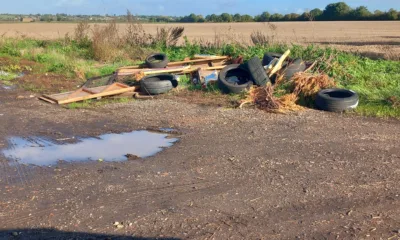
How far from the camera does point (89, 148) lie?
834cm

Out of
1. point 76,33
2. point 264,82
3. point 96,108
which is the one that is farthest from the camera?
point 76,33

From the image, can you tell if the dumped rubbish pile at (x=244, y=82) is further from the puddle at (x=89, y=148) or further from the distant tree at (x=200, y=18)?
the distant tree at (x=200, y=18)

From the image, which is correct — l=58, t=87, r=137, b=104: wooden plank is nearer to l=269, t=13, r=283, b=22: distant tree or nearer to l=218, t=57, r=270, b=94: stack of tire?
l=218, t=57, r=270, b=94: stack of tire

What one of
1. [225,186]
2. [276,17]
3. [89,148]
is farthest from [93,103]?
[276,17]

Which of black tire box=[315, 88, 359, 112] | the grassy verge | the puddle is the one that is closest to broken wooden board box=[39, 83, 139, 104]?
the grassy verge

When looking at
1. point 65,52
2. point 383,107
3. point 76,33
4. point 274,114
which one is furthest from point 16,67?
point 383,107

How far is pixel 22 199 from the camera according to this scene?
5.96 m

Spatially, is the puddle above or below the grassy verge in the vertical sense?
below

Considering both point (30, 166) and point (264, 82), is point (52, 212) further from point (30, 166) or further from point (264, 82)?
point (264, 82)

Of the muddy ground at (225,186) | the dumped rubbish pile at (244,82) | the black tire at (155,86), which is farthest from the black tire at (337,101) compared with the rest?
the black tire at (155,86)

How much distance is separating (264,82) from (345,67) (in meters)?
2.84

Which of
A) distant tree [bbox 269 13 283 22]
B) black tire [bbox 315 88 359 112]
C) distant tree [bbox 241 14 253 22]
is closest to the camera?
black tire [bbox 315 88 359 112]

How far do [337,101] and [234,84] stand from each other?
3.14 metres

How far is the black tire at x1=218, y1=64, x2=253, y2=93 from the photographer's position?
41.1 ft
